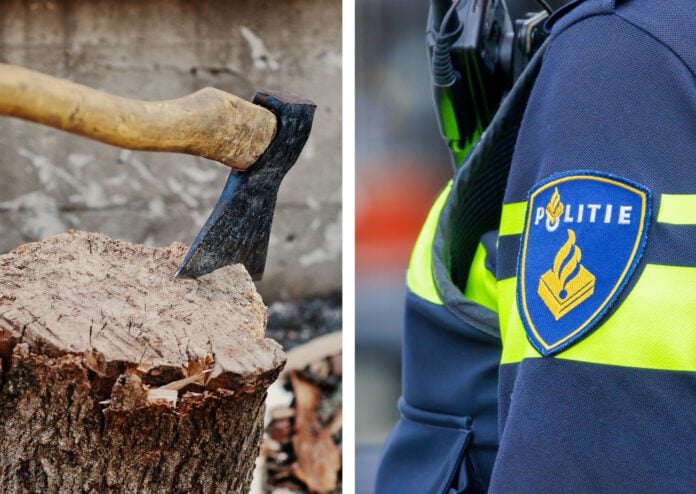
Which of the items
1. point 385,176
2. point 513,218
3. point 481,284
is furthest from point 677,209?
point 385,176

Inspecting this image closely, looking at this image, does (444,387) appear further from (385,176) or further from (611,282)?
(385,176)

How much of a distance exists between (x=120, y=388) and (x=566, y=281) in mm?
530

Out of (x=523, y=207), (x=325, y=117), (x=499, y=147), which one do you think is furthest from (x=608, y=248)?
(x=325, y=117)

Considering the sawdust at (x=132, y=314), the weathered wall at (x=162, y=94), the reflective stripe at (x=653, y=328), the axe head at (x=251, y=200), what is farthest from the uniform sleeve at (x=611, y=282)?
the weathered wall at (x=162, y=94)

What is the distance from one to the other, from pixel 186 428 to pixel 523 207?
0.50m

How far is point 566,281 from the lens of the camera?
34.5 inches

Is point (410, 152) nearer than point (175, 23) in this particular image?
No

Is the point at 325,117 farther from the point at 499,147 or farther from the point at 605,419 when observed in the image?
the point at 605,419

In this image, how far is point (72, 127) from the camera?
A: 100cm

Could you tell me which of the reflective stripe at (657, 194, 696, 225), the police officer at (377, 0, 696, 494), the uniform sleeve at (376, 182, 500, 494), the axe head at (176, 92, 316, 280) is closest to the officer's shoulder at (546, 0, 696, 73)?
the police officer at (377, 0, 696, 494)

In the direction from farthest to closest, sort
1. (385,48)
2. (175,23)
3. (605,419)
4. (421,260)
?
(385,48) < (175,23) < (421,260) < (605,419)

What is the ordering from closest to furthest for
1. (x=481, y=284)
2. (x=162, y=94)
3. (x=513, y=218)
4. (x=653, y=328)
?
(x=653, y=328) < (x=513, y=218) < (x=481, y=284) < (x=162, y=94)

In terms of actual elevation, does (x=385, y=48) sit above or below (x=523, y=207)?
above

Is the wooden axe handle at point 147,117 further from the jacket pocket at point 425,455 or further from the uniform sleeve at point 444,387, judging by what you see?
the jacket pocket at point 425,455
